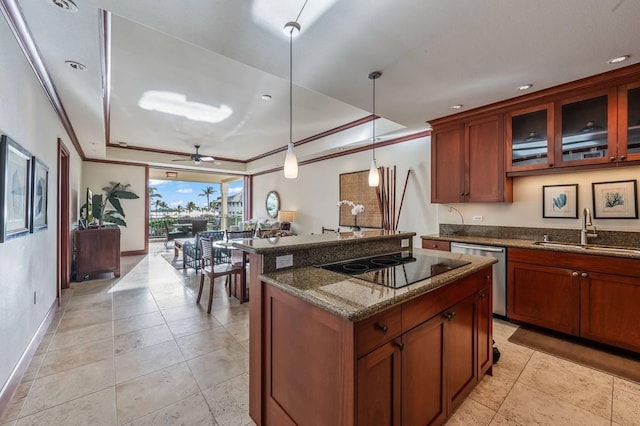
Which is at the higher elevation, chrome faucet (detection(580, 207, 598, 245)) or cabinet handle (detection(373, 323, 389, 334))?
chrome faucet (detection(580, 207, 598, 245))

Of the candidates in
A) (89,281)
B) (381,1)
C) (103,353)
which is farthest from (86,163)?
(381,1)

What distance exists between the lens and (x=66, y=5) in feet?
5.23

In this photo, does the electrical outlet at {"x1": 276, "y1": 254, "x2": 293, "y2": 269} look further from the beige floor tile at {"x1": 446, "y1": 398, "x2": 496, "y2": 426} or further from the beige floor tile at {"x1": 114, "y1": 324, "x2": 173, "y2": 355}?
the beige floor tile at {"x1": 114, "y1": 324, "x2": 173, "y2": 355}

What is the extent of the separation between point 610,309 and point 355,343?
2702 mm

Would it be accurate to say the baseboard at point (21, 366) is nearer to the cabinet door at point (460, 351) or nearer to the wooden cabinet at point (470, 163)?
the cabinet door at point (460, 351)

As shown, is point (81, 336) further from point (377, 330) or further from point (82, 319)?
point (377, 330)

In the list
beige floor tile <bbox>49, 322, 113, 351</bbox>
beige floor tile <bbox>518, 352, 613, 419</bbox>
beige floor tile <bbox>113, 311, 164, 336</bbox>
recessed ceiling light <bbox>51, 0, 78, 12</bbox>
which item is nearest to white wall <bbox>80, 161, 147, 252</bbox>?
beige floor tile <bbox>113, 311, 164, 336</bbox>

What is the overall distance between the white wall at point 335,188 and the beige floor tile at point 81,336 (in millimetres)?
4058

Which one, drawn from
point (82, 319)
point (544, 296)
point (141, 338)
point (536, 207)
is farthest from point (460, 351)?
point (82, 319)

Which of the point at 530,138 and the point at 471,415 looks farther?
the point at 530,138

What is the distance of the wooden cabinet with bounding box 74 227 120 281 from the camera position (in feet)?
15.3

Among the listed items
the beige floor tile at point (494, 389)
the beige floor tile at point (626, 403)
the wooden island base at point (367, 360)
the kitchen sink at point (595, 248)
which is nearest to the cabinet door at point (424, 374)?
the wooden island base at point (367, 360)

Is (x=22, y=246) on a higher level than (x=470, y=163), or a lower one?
lower

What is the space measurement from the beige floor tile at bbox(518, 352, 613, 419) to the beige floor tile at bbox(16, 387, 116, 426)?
113 inches
